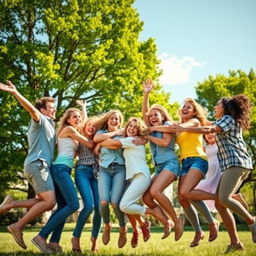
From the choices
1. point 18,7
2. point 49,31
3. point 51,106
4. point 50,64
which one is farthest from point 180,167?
point 18,7

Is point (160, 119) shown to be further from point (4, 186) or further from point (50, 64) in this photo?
point (4, 186)

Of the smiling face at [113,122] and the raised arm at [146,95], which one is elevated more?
the raised arm at [146,95]

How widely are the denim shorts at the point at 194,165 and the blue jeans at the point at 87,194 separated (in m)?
1.66

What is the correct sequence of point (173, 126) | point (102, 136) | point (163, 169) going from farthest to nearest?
point (102, 136), point (163, 169), point (173, 126)

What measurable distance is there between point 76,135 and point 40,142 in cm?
67

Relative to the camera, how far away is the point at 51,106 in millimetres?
6930

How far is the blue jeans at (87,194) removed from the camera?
6438 mm

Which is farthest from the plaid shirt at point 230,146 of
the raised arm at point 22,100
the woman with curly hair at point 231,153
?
the raised arm at point 22,100

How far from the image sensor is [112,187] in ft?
21.2

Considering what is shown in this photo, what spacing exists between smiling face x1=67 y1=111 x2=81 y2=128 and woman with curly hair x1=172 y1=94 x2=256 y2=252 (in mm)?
2061

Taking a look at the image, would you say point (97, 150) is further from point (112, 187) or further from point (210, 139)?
point (210, 139)

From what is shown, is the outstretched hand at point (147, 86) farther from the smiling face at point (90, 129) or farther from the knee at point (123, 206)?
the knee at point (123, 206)

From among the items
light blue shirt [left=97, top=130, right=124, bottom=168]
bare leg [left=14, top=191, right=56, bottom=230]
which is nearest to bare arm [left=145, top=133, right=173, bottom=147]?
light blue shirt [left=97, top=130, right=124, bottom=168]

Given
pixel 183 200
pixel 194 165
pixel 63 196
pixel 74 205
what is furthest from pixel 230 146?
pixel 63 196
